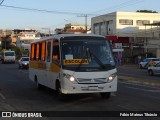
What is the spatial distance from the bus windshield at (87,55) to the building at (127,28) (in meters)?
64.2

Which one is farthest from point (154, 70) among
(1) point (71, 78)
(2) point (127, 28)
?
(2) point (127, 28)

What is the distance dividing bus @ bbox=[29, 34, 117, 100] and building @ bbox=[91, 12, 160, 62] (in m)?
64.0

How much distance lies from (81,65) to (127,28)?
80294 mm

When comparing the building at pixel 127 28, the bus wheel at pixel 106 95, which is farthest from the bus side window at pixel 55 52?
the building at pixel 127 28

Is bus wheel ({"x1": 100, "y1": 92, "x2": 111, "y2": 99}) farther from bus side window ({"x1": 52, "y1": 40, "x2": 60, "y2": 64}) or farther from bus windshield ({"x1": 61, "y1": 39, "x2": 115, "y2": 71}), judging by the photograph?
bus side window ({"x1": 52, "y1": 40, "x2": 60, "y2": 64})

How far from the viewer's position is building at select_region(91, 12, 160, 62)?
3415 inches

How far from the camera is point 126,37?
301ft

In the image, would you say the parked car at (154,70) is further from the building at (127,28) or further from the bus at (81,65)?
the building at (127,28)

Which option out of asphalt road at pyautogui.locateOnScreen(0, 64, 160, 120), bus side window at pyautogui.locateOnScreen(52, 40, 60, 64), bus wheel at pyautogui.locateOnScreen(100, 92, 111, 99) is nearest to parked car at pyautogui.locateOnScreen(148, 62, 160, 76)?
asphalt road at pyautogui.locateOnScreen(0, 64, 160, 120)

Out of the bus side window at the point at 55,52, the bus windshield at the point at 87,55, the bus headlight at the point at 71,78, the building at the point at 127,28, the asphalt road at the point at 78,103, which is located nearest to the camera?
the asphalt road at the point at 78,103

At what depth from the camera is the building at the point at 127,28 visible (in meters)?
86.8

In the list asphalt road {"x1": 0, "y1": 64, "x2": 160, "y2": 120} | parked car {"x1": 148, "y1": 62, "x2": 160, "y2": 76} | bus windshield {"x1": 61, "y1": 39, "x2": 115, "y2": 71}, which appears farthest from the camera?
parked car {"x1": 148, "y1": 62, "x2": 160, "y2": 76}

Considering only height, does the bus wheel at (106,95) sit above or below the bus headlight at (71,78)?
below

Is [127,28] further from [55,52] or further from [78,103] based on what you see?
[78,103]
